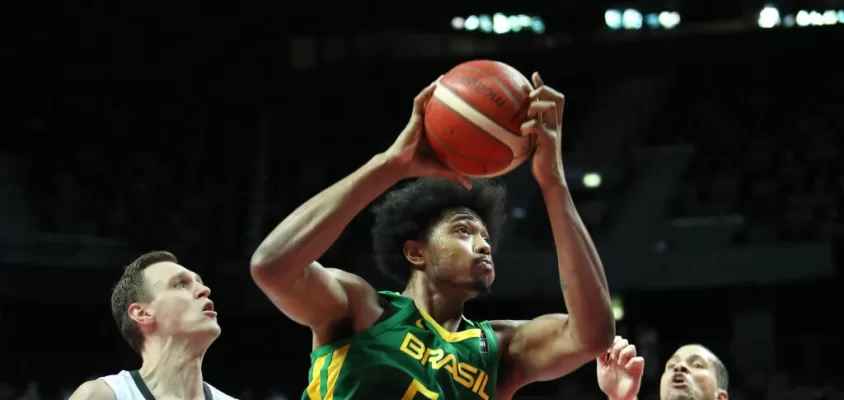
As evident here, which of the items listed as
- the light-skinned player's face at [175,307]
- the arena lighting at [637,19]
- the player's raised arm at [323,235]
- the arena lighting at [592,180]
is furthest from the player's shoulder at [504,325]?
the arena lighting at [637,19]

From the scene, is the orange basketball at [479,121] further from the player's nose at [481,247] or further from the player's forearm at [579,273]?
the player's nose at [481,247]

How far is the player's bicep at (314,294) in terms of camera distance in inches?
111

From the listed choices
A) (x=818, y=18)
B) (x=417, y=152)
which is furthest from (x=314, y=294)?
(x=818, y=18)

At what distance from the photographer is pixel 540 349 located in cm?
332

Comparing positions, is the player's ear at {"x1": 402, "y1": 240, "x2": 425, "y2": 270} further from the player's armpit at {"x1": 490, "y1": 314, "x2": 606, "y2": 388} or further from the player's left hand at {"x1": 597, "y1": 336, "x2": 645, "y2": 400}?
the player's left hand at {"x1": 597, "y1": 336, "x2": 645, "y2": 400}

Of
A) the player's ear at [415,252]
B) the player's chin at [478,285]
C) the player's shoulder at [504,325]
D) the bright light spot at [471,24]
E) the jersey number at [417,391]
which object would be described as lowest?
the jersey number at [417,391]

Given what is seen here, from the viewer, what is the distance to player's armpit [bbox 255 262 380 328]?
2.83m

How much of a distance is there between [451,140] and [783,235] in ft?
33.5

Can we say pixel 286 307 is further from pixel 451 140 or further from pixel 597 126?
pixel 597 126

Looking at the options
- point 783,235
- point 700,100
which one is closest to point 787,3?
point 700,100

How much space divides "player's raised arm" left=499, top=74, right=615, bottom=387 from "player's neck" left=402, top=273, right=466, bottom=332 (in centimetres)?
32

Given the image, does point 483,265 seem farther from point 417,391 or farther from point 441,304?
point 417,391

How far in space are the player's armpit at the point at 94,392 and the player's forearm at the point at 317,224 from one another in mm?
1293

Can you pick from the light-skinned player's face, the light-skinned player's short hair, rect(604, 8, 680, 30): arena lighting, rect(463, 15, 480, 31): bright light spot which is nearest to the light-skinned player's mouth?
the light-skinned player's face
